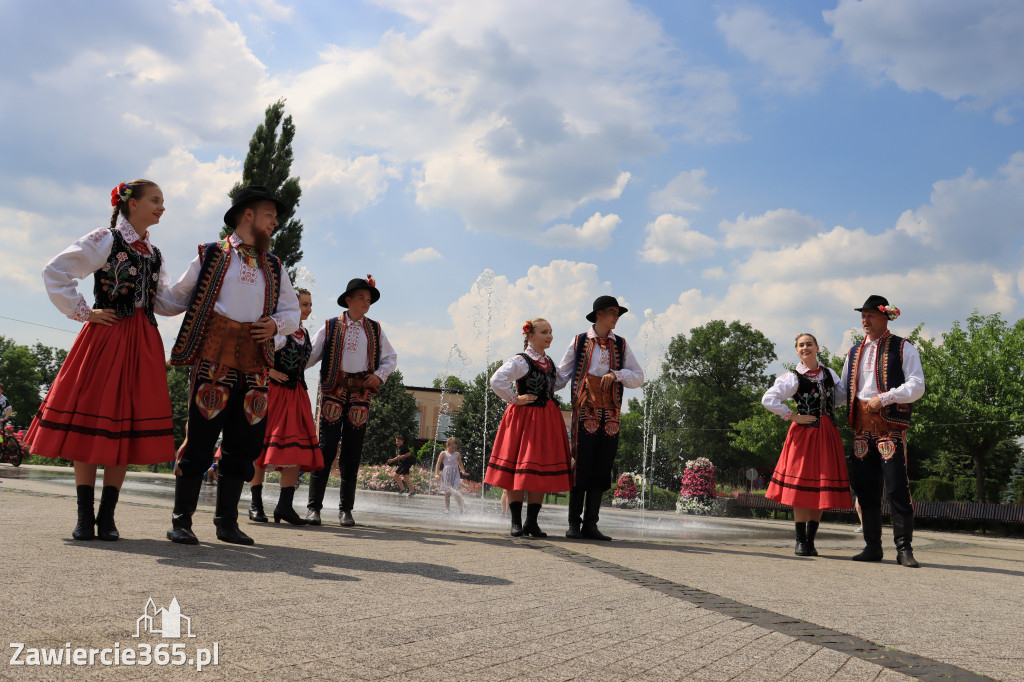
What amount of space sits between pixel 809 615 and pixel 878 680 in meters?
1.22

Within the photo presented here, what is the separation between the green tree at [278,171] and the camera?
29.3 m

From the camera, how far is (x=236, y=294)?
5.19 metres

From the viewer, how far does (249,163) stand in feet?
96.7

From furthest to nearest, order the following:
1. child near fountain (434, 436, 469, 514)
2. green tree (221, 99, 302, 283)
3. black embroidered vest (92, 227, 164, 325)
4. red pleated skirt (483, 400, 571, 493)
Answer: green tree (221, 99, 302, 283)
child near fountain (434, 436, 469, 514)
red pleated skirt (483, 400, 571, 493)
black embroidered vest (92, 227, 164, 325)

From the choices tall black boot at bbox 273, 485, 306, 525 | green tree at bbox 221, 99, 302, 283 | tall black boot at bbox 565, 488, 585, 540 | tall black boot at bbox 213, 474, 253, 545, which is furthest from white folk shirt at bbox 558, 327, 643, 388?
green tree at bbox 221, 99, 302, 283

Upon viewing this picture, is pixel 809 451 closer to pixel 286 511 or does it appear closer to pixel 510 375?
pixel 510 375

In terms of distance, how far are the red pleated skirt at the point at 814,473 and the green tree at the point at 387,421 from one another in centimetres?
4887

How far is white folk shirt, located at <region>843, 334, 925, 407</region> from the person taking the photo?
701 centimetres

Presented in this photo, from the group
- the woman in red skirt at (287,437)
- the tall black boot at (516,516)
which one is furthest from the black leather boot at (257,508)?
the tall black boot at (516,516)

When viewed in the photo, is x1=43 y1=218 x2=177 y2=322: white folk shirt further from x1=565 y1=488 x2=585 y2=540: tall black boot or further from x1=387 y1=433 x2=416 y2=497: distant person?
x1=387 y1=433 x2=416 y2=497: distant person

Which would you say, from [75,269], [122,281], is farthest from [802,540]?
[75,269]

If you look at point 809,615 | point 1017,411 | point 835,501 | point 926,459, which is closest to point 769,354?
point 926,459

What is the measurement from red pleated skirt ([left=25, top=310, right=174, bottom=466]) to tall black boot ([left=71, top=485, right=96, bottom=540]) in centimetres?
20

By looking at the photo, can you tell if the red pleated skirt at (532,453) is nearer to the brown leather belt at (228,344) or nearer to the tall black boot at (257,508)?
the tall black boot at (257,508)
